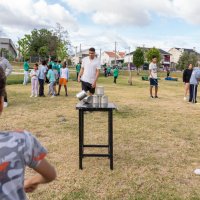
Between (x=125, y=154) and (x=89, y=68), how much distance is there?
3.71 meters

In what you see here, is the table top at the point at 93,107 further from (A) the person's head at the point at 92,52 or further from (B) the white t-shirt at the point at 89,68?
(B) the white t-shirt at the point at 89,68

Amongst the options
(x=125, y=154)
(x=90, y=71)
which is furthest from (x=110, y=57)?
(x=125, y=154)

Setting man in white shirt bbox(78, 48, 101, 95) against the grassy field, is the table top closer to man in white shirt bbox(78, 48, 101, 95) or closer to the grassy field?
the grassy field

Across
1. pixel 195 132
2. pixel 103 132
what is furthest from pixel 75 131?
pixel 195 132

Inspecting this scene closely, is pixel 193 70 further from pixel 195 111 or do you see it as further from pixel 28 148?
pixel 28 148

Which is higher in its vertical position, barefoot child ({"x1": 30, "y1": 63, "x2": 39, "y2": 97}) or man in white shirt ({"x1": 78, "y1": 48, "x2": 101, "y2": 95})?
man in white shirt ({"x1": 78, "y1": 48, "x2": 101, "y2": 95})

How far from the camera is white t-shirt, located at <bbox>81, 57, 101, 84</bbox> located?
8.62 meters

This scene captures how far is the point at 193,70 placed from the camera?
13328 millimetres

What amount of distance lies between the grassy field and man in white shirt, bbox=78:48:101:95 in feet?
3.17

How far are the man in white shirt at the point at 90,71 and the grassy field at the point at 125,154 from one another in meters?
0.97

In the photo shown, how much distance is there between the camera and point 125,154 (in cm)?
561

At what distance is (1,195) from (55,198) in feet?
8.72

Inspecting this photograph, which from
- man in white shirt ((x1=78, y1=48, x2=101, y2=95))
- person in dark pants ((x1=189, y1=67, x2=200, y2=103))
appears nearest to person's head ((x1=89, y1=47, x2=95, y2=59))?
man in white shirt ((x1=78, y1=48, x2=101, y2=95))

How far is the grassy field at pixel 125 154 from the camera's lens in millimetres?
4109
